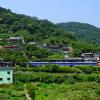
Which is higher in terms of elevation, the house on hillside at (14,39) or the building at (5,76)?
the house on hillside at (14,39)

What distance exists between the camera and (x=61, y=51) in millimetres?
60656

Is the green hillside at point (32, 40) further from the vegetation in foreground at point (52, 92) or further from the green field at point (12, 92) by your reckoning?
the vegetation in foreground at point (52, 92)

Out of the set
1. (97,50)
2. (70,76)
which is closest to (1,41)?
(97,50)

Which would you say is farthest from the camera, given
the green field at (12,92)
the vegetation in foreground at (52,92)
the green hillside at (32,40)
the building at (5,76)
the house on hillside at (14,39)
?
the house on hillside at (14,39)

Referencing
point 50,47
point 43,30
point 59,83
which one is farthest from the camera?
point 43,30

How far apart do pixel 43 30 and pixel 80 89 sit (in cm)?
4946

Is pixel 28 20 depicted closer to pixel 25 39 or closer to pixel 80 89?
pixel 25 39

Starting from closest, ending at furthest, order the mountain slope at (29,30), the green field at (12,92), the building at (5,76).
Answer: the green field at (12,92)
the building at (5,76)
the mountain slope at (29,30)

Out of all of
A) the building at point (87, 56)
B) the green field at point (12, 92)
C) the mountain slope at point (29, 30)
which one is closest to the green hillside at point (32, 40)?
the mountain slope at point (29, 30)

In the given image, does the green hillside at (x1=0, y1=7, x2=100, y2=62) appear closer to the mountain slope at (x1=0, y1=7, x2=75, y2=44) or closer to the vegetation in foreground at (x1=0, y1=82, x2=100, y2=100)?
the mountain slope at (x1=0, y1=7, x2=75, y2=44)

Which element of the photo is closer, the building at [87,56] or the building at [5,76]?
the building at [5,76]

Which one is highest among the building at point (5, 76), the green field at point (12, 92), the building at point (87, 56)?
the building at point (87, 56)

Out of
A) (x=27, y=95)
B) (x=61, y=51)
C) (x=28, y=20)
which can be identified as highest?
(x=28, y=20)

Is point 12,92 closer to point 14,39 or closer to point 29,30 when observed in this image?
point 14,39
